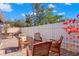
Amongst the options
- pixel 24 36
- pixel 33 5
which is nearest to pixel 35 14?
pixel 33 5

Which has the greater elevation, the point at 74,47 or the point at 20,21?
the point at 20,21

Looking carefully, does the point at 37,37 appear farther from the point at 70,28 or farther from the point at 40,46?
the point at 70,28

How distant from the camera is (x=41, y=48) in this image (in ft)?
11.1

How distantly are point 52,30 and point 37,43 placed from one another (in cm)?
28

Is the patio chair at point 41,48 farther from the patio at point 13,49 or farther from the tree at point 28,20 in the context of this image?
the tree at point 28,20

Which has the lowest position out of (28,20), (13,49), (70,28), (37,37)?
(13,49)

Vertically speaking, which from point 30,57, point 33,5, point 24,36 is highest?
point 33,5

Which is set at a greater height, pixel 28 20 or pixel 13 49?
pixel 28 20

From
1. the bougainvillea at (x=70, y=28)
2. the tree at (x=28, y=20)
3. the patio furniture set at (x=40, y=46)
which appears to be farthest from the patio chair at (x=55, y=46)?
the tree at (x=28, y=20)

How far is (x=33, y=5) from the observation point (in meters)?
3.39

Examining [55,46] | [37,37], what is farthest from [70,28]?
[37,37]

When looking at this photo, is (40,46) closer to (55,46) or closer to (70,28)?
(55,46)

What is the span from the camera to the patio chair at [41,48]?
339 centimetres

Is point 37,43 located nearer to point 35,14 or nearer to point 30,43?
point 30,43
